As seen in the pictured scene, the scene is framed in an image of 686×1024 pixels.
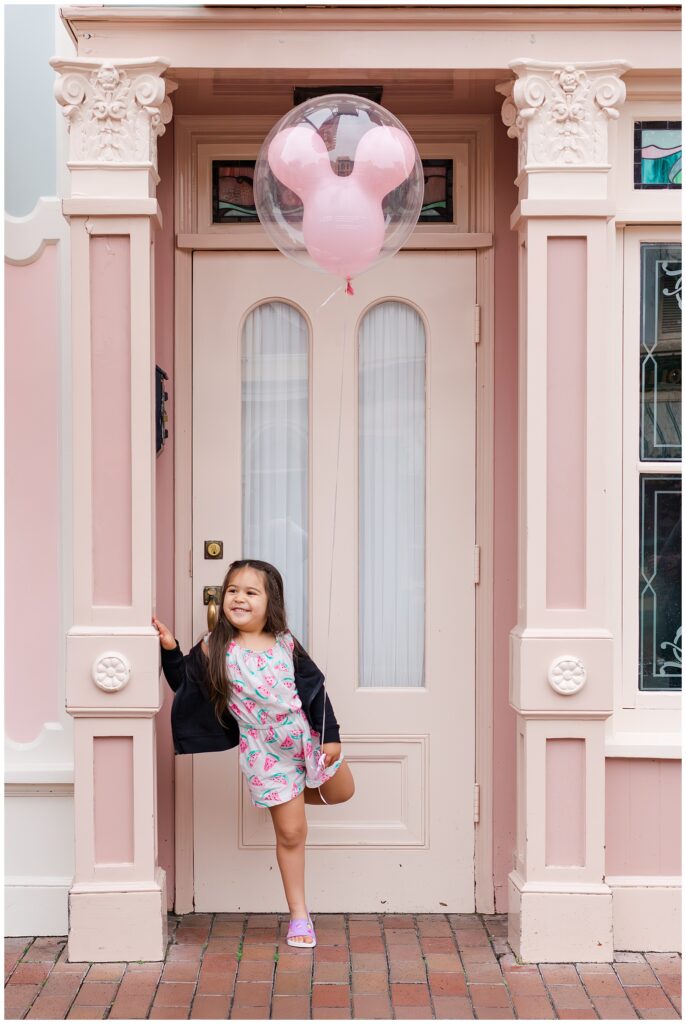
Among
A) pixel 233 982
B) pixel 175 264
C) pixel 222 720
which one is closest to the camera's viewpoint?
pixel 233 982

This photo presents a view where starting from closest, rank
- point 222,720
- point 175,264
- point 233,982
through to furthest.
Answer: point 233,982 < point 222,720 < point 175,264

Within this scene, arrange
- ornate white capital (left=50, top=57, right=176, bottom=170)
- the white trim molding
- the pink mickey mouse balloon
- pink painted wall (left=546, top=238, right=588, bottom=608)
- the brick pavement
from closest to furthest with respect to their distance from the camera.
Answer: the pink mickey mouse balloon → the brick pavement → ornate white capital (left=50, top=57, right=176, bottom=170) → pink painted wall (left=546, top=238, right=588, bottom=608) → the white trim molding

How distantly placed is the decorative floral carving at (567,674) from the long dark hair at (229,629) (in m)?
0.92

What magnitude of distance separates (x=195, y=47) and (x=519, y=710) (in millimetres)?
2578

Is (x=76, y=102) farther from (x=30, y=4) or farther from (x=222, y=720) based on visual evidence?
(x=222, y=720)

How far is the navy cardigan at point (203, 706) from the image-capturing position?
3.78 meters

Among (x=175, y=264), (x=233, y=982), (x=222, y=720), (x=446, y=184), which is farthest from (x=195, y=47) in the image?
(x=233, y=982)

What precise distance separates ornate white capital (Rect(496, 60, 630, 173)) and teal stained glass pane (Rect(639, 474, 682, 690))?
47.3 inches

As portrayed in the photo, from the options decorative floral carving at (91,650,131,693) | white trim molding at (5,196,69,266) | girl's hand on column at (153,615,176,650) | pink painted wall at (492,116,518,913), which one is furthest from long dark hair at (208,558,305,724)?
white trim molding at (5,196,69,266)

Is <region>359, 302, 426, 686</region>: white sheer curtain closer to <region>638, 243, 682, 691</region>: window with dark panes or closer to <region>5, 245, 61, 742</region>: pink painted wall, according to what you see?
<region>638, 243, 682, 691</region>: window with dark panes

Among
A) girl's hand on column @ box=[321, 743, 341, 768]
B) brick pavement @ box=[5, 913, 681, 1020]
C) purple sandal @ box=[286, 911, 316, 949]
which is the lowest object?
brick pavement @ box=[5, 913, 681, 1020]

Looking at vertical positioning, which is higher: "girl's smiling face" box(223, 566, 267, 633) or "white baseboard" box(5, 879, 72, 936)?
"girl's smiling face" box(223, 566, 267, 633)

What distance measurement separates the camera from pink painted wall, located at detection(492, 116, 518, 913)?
4.14 meters

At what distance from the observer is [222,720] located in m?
3.79
